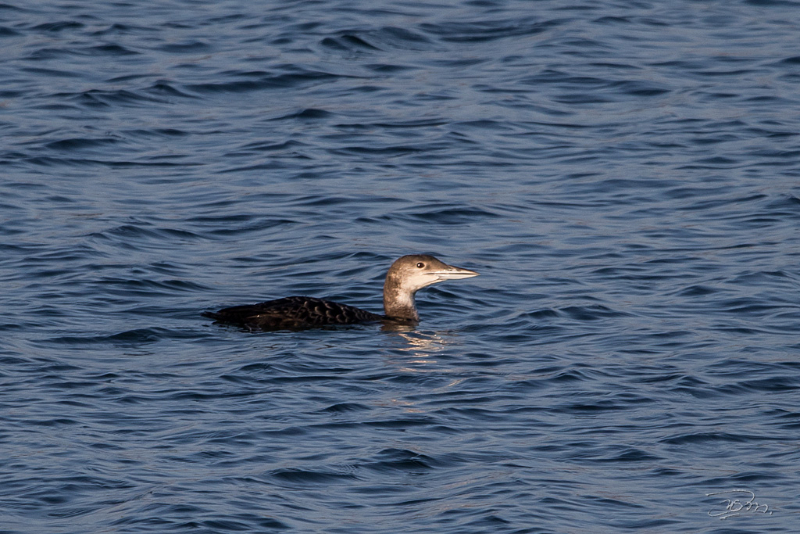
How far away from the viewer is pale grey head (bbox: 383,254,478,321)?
13023 mm

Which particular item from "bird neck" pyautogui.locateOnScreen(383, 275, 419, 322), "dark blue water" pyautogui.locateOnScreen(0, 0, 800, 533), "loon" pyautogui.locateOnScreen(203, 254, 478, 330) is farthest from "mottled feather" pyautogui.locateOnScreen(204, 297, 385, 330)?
"bird neck" pyautogui.locateOnScreen(383, 275, 419, 322)

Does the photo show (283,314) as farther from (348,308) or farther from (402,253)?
(402,253)

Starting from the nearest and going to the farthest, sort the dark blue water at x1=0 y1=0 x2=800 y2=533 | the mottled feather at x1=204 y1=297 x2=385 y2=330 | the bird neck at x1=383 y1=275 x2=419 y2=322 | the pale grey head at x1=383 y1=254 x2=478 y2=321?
the dark blue water at x1=0 y1=0 x2=800 y2=533
the mottled feather at x1=204 y1=297 x2=385 y2=330
the pale grey head at x1=383 y1=254 x2=478 y2=321
the bird neck at x1=383 y1=275 x2=419 y2=322

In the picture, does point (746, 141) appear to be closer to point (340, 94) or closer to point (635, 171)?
point (635, 171)

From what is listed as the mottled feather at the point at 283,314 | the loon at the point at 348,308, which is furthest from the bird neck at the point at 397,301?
the mottled feather at the point at 283,314

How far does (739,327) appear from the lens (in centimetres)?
1226

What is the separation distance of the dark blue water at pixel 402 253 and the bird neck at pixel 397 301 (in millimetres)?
331

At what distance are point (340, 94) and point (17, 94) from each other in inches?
190

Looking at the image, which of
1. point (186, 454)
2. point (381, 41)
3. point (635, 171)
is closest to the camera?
point (186, 454)

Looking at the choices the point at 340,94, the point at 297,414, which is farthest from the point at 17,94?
the point at 297,414

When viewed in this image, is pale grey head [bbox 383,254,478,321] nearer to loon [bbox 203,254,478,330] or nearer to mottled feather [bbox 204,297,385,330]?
loon [bbox 203,254,478,330]

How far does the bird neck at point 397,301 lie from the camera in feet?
43.1

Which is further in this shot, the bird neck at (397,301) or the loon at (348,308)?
the bird neck at (397,301)

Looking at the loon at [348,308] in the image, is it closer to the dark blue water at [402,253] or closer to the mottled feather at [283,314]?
the mottled feather at [283,314]
